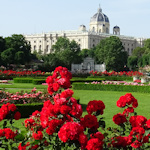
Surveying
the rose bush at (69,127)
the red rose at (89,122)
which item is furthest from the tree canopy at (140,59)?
the red rose at (89,122)

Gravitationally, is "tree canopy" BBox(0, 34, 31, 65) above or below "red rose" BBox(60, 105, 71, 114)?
above

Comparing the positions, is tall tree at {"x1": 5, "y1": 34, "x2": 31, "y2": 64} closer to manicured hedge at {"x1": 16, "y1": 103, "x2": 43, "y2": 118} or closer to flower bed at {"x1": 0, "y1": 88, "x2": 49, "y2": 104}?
flower bed at {"x1": 0, "y1": 88, "x2": 49, "y2": 104}

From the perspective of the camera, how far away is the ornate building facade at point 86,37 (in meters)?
95.8

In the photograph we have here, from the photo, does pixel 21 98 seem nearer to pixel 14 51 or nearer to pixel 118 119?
pixel 118 119

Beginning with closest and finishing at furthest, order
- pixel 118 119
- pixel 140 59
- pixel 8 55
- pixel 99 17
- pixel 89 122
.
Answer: pixel 89 122 < pixel 118 119 < pixel 8 55 < pixel 140 59 < pixel 99 17

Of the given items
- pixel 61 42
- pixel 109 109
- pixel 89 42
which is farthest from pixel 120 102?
pixel 89 42

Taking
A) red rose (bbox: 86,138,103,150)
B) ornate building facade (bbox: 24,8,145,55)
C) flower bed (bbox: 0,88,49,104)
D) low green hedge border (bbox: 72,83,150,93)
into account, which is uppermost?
ornate building facade (bbox: 24,8,145,55)

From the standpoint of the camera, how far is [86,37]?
94500mm

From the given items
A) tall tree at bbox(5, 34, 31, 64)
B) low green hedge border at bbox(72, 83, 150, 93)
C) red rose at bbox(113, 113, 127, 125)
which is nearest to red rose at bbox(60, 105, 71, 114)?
red rose at bbox(113, 113, 127, 125)

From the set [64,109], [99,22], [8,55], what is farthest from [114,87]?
[99,22]

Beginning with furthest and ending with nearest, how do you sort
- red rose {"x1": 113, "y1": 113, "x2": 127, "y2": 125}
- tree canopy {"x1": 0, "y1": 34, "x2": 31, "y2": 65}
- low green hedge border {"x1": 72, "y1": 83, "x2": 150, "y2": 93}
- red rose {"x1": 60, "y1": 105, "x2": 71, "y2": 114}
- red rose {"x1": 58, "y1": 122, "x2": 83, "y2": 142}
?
tree canopy {"x1": 0, "y1": 34, "x2": 31, "y2": 65} < low green hedge border {"x1": 72, "y1": 83, "x2": 150, "y2": 93} < red rose {"x1": 113, "y1": 113, "x2": 127, "y2": 125} < red rose {"x1": 60, "y1": 105, "x2": 71, "y2": 114} < red rose {"x1": 58, "y1": 122, "x2": 83, "y2": 142}

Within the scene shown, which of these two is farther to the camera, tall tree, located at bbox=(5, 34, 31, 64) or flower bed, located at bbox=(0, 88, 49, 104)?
tall tree, located at bbox=(5, 34, 31, 64)

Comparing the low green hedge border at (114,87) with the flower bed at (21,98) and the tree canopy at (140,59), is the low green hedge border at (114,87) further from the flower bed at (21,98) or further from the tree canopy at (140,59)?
the tree canopy at (140,59)

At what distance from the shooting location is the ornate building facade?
3772 inches
